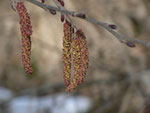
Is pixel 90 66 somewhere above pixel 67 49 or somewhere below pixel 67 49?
below

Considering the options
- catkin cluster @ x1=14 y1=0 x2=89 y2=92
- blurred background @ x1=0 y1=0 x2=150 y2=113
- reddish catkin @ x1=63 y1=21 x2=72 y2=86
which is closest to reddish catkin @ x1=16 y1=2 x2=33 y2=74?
catkin cluster @ x1=14 y1=0 x2=89 y2=92

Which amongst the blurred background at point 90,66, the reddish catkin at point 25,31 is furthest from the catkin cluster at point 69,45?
the blurred background at point 90,66

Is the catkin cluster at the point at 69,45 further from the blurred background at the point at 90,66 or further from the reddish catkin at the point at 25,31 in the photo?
the blurred background at the point at 90,66

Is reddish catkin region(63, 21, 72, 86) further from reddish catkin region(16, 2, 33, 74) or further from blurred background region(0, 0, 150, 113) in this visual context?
blurred background region(0, 0, 150, 113)

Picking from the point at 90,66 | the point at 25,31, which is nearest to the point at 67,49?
the point at 25,31

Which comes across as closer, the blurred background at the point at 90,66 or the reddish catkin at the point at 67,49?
the reddish catkin at the point at 67,49

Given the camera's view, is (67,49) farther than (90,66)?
No

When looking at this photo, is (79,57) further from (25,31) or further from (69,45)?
(25,31)
